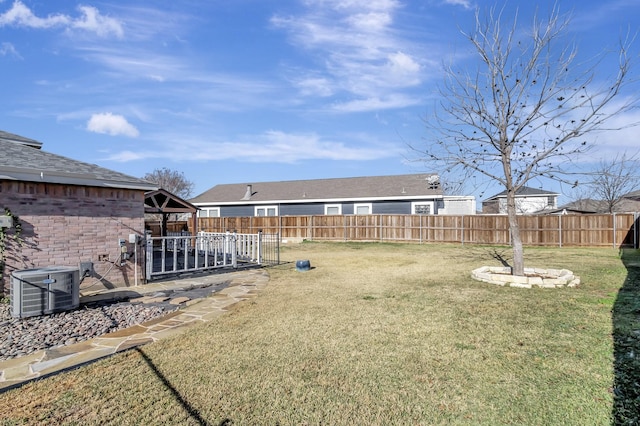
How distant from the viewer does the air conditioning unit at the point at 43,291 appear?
505 centimetres

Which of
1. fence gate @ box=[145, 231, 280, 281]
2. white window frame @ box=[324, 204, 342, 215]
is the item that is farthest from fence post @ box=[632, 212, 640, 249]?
fence gate @ box=[145, 231, 280, 281]

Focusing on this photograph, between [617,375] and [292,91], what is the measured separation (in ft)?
49.2

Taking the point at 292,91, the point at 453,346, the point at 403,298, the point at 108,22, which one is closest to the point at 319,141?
the point at 292,91

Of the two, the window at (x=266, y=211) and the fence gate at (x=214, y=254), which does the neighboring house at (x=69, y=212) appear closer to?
the fence gate at (x=214, y=254)

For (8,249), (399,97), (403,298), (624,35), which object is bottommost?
(403,298)

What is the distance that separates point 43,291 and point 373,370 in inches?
207

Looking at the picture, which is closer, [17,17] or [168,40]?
[17,17]

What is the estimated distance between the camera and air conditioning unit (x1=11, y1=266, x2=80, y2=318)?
5.05m

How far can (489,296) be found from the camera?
656cm

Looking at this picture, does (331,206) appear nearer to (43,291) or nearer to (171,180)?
(43,291)

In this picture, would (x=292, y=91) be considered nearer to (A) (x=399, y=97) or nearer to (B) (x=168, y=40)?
(A) (x=399, y=97)

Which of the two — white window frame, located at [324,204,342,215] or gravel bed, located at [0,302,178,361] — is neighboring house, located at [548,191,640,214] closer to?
white window frame, located at [324,204,342,215]

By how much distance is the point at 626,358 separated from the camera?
3543 mm

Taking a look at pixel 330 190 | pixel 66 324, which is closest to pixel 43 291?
pixel 66 324
